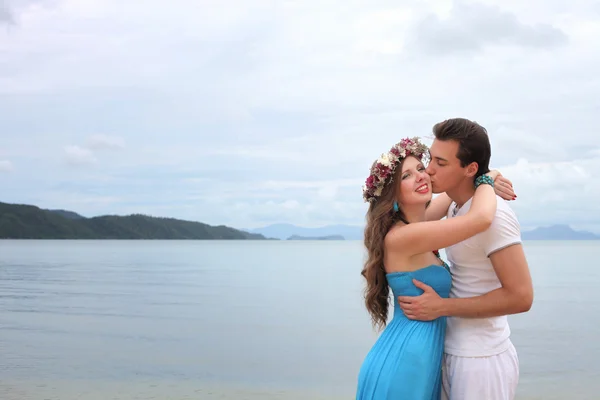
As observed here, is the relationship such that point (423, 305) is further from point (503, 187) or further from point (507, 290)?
point (503, 187)

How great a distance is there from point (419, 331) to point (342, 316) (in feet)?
66.6

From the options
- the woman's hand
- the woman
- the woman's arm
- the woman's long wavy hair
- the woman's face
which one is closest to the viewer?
the woman's arm

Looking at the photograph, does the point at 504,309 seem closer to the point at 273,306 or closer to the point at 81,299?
the point at 273,306

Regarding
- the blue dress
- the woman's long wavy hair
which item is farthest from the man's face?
the blue dress

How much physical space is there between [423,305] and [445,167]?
79cm

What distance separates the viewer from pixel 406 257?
149 inches

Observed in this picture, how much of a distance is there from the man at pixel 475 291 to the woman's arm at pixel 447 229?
0.32 ft

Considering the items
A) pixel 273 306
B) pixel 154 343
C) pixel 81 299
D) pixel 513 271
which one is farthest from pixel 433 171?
pixel 81 299

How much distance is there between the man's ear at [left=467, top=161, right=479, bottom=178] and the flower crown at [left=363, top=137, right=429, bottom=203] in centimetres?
37

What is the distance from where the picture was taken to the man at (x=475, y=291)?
3449 mm

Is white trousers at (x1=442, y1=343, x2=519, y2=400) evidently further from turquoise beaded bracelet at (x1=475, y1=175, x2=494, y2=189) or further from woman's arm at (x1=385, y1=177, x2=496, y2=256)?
turquoise beaded bracelet at (x1=475, y1=175, x2=494, y2=189)

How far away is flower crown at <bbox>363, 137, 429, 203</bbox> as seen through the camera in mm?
3896

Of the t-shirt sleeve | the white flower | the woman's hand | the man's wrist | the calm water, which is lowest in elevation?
the calm water

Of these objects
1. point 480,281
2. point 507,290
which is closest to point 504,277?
point 507,290
